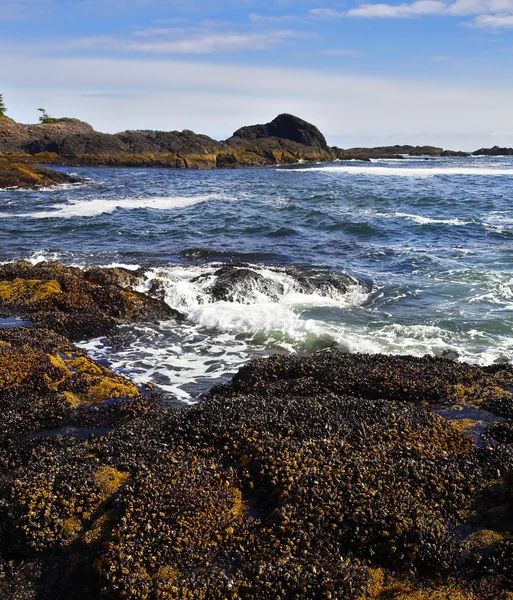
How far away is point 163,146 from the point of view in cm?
9156

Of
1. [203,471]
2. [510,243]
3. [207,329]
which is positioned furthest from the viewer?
[510,243]

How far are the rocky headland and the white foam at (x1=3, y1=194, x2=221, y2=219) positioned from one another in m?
42.2

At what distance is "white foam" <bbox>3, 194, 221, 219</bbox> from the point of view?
3197 cm

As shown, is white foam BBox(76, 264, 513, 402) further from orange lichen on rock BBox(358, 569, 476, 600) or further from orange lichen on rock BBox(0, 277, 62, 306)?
orange lichen on rock BBox(358, 569, 476, 600)

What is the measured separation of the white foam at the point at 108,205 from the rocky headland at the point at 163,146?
42.2 m

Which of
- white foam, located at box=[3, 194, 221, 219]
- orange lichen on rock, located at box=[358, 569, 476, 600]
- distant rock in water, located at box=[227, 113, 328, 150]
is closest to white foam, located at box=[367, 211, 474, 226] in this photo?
white foam, located at box=[3, 194, 221, 219]

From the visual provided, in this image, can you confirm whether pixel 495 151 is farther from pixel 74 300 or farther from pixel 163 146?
pixel 74 300

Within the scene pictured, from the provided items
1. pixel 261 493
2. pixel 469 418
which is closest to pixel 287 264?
pixel 469 418

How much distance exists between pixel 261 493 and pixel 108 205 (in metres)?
34.3

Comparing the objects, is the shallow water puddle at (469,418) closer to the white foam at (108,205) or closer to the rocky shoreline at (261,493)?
the rocky shoreline at (261,493)

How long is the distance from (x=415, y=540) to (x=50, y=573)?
378 cm

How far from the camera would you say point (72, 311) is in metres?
13.6

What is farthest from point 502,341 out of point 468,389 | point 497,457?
point 497,457

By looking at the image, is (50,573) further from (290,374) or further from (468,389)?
(468,389)
